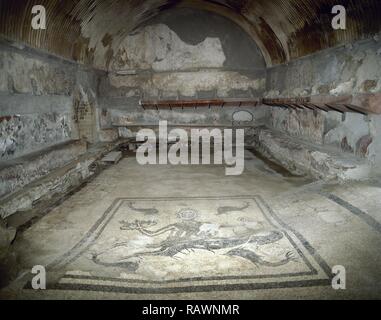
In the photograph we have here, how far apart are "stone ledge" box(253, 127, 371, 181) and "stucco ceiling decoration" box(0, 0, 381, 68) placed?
2.04m

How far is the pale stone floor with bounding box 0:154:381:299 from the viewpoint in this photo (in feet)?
9.35

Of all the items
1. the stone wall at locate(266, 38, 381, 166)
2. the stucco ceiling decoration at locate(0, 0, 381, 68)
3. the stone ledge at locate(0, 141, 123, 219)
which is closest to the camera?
the stone ledge at locate(0, 141, 123, 219)

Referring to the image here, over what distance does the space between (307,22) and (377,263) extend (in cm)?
524

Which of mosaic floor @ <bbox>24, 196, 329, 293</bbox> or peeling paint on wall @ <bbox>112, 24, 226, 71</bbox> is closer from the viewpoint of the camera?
mosaic floor @ <bbox>24, 196, 329, 293</bbox>

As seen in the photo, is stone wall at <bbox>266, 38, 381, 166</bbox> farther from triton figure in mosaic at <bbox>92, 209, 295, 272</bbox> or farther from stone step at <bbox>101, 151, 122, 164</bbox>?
stone step at <bbox>101, 151, 122, 164</bbox>

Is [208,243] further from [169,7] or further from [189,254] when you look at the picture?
[169,7]

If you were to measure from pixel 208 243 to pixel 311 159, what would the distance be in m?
3.71

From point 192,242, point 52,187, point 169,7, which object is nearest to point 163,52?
point 169,7

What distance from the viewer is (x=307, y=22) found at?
664 centimetres

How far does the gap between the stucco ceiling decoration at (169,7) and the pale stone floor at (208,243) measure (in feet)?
9.02

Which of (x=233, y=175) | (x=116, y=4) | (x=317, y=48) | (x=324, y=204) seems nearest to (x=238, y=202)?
(x=324, y=204)

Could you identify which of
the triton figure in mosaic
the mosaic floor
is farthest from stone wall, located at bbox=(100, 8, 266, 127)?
the triton figure in mosaic

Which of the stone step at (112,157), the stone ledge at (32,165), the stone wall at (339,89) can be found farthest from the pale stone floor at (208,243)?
the stone step at (112,157)

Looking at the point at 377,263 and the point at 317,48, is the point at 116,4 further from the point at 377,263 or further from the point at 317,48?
the point at 377,263
